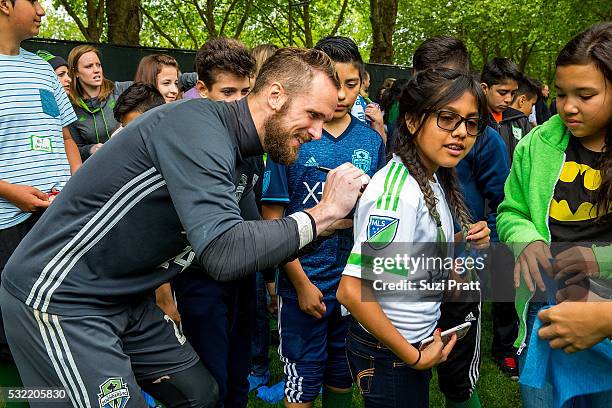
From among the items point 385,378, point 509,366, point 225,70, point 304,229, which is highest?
point 225,70

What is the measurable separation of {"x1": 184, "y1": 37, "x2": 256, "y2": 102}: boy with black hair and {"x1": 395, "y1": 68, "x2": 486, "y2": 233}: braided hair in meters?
1.41

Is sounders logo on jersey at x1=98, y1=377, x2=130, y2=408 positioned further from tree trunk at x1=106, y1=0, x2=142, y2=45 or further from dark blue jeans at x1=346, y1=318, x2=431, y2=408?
tree trunk at x1=106, y1=0, x2=142, y2=45

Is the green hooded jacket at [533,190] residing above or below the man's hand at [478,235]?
above

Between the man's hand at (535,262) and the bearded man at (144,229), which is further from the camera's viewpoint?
the man's hand at (535,262)

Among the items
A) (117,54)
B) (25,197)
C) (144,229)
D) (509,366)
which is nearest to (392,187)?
(144,229)

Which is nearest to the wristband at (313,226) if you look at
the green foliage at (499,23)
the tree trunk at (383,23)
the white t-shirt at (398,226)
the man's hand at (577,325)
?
the white t-shirt at (398,226)

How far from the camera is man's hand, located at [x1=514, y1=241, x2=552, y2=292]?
2.21m

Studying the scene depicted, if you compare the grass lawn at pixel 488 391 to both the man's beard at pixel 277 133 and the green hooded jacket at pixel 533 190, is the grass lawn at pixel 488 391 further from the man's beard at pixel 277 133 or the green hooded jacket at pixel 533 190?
the man's beard at pixel 277 133

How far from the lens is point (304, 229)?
216cm

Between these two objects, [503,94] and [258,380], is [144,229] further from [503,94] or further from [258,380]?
[503,94]

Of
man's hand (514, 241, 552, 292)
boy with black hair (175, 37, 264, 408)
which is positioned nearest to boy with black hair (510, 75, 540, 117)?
boy with black hair (175, 37, 264, 408)

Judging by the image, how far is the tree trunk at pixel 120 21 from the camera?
1244 centimetres

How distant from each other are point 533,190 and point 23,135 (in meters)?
2.79

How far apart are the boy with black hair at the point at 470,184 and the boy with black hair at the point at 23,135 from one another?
7.50 feet
